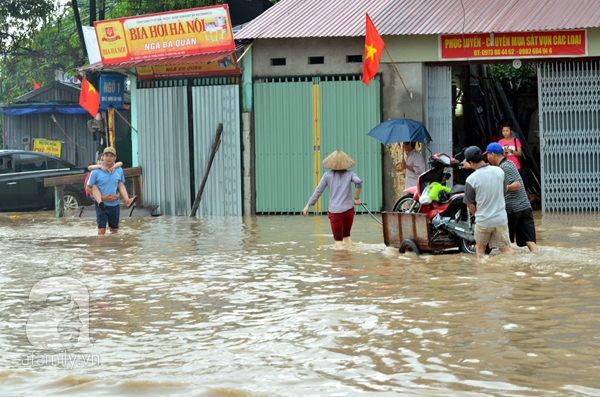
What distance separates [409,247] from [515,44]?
23.8ft

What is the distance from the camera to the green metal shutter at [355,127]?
1839 centimetres

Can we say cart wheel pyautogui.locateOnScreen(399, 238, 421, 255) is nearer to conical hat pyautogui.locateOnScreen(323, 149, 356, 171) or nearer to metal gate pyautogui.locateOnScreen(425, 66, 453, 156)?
conical hat pyautogui.locateOnScreen(323, 149, 356, 171)

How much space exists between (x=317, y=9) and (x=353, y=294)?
1186cm

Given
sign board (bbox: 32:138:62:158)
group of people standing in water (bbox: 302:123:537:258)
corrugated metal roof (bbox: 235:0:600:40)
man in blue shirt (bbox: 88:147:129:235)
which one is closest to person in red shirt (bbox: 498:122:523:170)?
corrugated metal roof (bbox: 235:0:600:40)

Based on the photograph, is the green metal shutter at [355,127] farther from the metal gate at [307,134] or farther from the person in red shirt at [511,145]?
the person in red shirt at [511,145]

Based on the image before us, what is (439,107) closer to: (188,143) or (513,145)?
(513,145)

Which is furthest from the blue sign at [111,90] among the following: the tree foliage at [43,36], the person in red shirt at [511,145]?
the person in red shirt at [511,145]

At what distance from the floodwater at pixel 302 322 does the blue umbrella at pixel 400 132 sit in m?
3.54

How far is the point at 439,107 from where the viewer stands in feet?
60.0

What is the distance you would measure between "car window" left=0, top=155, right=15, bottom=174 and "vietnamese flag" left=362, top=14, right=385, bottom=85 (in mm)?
9795

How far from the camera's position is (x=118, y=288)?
31.4ft

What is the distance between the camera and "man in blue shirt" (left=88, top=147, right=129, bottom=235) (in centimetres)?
1474

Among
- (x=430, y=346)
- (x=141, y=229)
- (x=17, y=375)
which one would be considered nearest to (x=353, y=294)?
(x=430, y=346)
